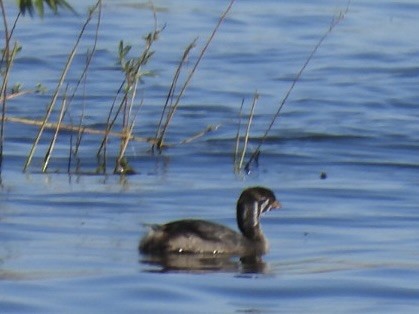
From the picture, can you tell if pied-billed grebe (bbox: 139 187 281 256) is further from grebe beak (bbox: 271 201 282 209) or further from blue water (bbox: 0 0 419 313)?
blue water (bbox: 0 0 419 313)

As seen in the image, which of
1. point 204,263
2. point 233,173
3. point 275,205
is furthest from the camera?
point 233,173

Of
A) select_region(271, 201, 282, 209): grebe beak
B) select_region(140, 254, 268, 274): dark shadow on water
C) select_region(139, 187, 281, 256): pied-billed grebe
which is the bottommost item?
select_region(140, 254, 268, 274): dark shadow on water

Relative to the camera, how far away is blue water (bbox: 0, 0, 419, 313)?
480 inches

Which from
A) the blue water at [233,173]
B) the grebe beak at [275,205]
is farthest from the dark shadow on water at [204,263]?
the grebe beak at [275,205]

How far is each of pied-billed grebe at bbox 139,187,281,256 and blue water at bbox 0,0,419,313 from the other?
0.21 meters

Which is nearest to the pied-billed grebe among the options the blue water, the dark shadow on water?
the dark shadow on water

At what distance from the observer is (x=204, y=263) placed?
13.7m

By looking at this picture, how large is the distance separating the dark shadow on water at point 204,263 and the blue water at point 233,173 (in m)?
0.05

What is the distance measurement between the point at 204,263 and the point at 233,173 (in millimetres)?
4008

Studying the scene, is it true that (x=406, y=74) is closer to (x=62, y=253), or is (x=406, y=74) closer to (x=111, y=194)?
(x=111, y=194)

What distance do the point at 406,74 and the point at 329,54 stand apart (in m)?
1.93

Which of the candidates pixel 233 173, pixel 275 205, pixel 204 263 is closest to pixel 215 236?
pixel 204 263

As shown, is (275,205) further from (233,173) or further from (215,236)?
(233,173)

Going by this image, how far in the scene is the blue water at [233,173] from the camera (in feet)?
40.0
